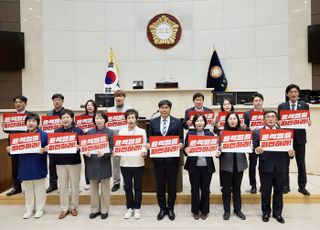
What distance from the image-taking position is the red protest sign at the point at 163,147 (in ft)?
12.2

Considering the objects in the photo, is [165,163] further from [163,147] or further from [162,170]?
[163,147]

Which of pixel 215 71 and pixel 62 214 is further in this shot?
pixel 215 71

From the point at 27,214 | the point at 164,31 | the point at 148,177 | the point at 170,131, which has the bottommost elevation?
the point at 27,214

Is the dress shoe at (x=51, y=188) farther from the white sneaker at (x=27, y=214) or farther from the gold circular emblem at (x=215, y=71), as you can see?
the gold circular emblem at (x=215, y=71)

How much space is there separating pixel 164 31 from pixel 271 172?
5.79 meters

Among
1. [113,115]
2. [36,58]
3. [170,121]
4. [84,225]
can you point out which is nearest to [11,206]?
[84,225]

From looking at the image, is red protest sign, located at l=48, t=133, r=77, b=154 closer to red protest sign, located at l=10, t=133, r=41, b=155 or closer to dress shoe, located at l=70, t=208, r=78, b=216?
red protest sign, located at l=10, t=133, r=41, b=155

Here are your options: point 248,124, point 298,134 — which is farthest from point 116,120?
point 298,134

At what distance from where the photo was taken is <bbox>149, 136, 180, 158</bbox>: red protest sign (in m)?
3.71

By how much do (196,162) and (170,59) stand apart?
530 centimetres

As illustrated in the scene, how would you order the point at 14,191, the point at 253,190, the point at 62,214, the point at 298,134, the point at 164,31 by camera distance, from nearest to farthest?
the point at 62,214 < the point at 298,134 < the point at 253,190 < the point at 14,191 < the point at 164,31

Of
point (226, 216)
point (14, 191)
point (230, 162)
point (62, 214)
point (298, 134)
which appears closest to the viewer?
point (230, 162)

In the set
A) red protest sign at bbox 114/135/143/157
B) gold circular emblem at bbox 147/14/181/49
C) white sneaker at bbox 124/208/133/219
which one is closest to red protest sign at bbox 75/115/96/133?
red protest sign at bbox 114/135/143/157

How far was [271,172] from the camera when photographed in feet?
12.2
